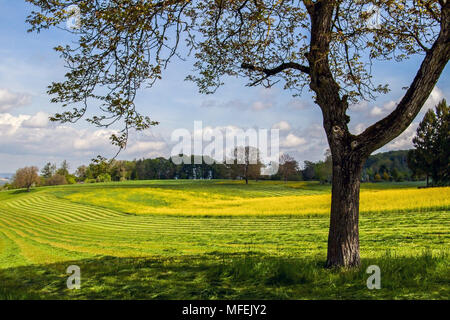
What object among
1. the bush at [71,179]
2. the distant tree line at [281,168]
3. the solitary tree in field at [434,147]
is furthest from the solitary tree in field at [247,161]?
the bush at [71,179]

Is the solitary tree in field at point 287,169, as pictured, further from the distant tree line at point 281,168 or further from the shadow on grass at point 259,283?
the shadow on grass at point 259,283

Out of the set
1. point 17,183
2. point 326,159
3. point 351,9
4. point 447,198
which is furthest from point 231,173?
point 351,9

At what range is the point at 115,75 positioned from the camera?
26.9 ft

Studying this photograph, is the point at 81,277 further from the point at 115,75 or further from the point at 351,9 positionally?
the point at 351,9

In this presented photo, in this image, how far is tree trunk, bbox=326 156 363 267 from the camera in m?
7.18

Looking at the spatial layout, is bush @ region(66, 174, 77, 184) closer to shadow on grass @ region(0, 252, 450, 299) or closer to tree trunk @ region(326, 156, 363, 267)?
shadow on grass @ region(0, 252, 450, 299)

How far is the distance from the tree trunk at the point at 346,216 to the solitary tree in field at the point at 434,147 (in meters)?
59.8

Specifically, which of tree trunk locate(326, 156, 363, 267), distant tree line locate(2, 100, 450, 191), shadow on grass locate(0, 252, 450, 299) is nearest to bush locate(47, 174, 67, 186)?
distant tree line locate(2, 100, 450, 191)

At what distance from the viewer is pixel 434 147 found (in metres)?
57.2

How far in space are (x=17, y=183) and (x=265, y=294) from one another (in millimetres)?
87670

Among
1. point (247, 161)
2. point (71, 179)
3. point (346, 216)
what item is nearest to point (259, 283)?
point (346, 216)

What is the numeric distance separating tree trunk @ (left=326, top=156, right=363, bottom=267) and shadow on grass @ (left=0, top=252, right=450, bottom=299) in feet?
1.34

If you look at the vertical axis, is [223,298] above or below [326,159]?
below

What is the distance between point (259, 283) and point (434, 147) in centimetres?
6284
